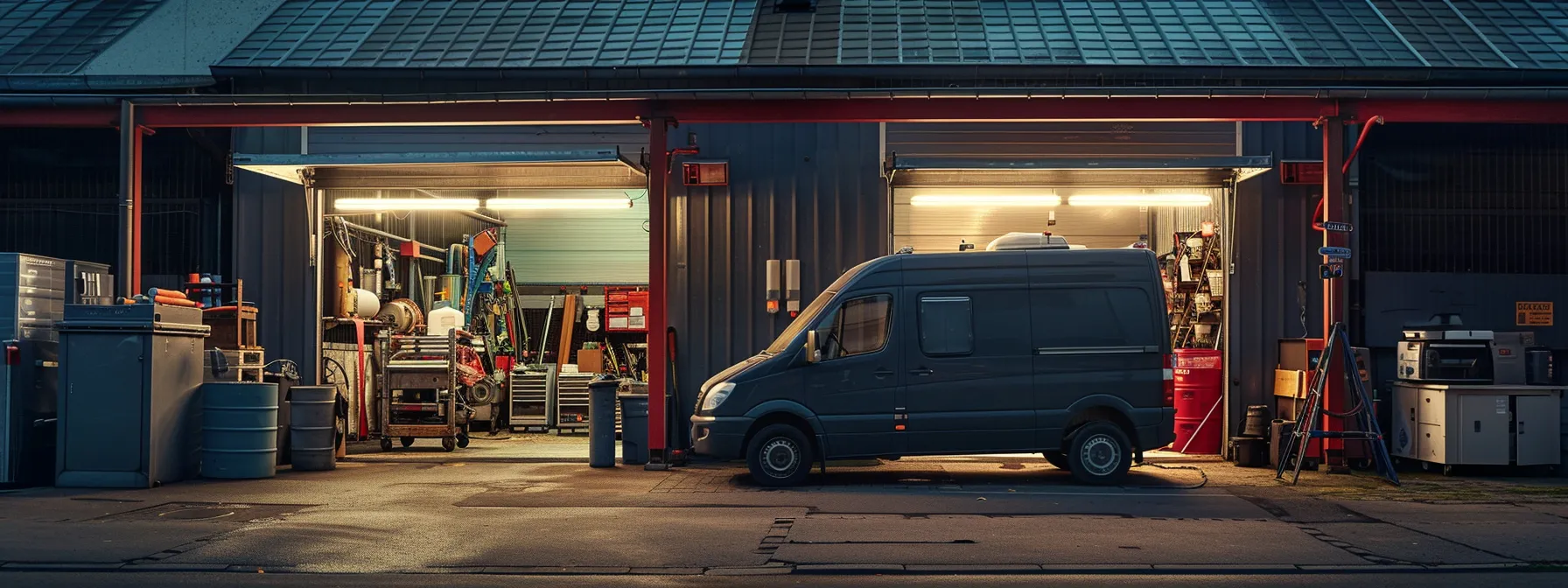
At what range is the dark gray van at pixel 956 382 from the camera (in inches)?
494

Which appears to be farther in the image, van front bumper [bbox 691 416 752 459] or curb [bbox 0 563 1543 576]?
van front bumper [bbox 691 416 752 459]

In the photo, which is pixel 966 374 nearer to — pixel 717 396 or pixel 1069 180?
pixel 717 396

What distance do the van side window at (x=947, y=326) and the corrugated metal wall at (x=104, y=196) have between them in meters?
8.76

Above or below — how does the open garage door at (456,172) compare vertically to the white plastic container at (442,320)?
above

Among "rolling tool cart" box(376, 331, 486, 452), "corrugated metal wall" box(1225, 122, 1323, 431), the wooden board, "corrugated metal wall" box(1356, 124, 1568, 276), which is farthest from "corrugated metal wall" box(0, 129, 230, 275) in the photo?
"corrugated metal wall" box(1356, 124, 1568, 276)

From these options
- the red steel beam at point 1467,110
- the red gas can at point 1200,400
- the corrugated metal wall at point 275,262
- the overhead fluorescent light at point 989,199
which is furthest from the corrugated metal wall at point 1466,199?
the corrugated metal wall at point 275,262

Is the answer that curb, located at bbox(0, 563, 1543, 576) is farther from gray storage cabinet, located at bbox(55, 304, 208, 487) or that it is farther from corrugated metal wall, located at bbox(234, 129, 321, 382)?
corrugated metal wall, located at bbox(234, 129, 321, 382)

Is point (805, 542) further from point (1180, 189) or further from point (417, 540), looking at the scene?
point (1180, 189)

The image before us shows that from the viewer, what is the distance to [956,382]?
12.6m

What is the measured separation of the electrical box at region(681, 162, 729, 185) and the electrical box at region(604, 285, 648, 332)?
5.33 m

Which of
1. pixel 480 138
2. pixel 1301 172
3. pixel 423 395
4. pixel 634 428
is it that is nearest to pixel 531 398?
pixel 423 395

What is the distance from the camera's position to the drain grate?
397 inches

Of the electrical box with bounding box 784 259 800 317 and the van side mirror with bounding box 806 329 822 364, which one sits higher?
the electrical box with bounding box 784 259 800 317

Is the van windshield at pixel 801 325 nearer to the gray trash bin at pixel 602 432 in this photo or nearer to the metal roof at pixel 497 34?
the gray trash bin at pixel 602 432
